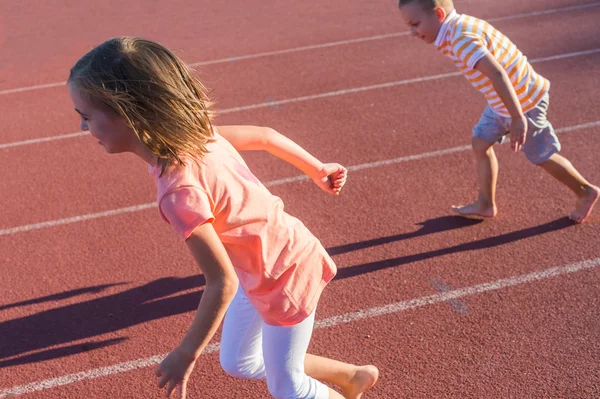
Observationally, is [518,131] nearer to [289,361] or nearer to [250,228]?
[289,361]

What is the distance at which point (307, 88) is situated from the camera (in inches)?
330

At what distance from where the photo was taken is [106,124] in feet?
6.98

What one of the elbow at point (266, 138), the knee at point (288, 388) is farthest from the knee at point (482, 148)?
the knee at point (288, 388)

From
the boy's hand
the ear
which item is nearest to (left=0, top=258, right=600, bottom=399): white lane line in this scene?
the boy's hand

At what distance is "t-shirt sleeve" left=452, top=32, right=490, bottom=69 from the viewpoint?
14.1 feet

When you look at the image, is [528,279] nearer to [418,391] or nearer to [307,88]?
[418,391]

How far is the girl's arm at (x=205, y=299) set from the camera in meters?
2.04

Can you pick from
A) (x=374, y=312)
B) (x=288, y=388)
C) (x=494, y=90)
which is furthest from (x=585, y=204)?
(x=288, y=388)

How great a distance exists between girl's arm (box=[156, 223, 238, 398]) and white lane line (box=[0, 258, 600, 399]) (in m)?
1.85

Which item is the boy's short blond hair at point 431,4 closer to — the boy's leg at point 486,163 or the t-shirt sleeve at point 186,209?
the boy's leg at point 486,163

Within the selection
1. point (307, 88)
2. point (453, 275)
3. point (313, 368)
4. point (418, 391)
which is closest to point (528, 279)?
point (453, 275)

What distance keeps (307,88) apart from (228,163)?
6.21 meters

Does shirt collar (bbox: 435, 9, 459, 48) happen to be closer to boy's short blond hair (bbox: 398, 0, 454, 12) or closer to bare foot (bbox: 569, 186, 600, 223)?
boy's short blond hair (bbox: 398, 0, 454, 12)

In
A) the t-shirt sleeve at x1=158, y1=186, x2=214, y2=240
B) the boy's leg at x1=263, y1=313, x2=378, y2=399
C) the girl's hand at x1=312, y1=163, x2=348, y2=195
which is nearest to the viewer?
the t-shirt sleeve at x1=158, y1=186, x2=214, y2=240
